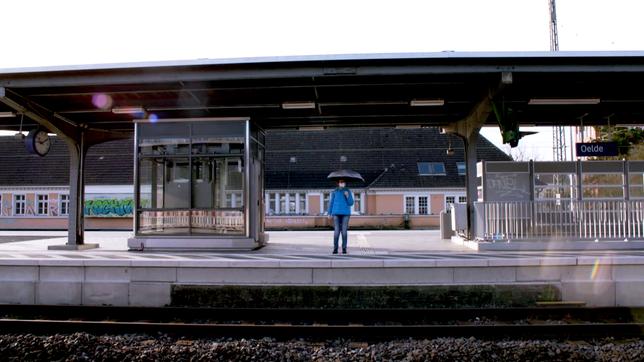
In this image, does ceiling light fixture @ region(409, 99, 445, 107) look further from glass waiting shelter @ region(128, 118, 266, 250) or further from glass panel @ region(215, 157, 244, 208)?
glass panel @ region(215, 157, 244, 208)

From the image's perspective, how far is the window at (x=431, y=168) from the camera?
136 ft

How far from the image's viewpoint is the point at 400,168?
42156 mm

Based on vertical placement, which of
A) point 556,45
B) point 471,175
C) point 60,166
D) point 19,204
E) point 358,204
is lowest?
point 358,204

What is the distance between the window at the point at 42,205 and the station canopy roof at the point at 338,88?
26795mm

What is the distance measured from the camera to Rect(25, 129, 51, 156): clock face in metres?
13.1

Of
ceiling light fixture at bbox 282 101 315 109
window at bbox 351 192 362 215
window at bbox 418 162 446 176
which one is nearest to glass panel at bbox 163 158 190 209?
ceiling light fixture at bbox 282 101 315 109

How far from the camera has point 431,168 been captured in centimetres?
4197

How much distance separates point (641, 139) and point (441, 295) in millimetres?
23276

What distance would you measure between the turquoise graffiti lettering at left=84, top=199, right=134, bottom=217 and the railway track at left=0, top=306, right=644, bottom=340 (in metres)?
29.9

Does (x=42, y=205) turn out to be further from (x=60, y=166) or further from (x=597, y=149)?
(x=597, y=149)

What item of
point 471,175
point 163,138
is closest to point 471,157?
point 471,175

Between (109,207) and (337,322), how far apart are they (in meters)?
33.6

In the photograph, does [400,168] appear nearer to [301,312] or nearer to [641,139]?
[641,139]

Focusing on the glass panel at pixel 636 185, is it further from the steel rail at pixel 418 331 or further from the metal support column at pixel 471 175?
the steel rail at pixel 418 331
